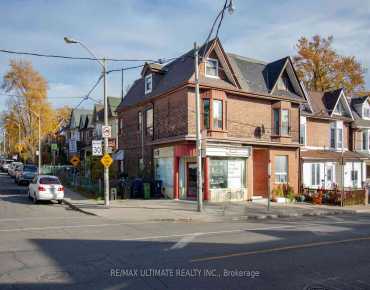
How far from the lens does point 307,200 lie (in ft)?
86.6

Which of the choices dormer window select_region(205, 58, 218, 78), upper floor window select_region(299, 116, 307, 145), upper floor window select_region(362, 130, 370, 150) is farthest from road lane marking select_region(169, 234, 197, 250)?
upper floor window select_region(362, 130, 370, 150)

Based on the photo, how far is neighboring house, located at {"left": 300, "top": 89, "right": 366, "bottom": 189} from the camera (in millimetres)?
29541

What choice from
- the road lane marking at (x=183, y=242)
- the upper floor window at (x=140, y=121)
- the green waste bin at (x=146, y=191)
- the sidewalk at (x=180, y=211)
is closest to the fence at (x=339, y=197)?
the sidewalk at (x=180, y=211)

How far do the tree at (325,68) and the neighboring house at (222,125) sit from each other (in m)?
24.1

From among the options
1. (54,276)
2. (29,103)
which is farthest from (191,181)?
(29,103)

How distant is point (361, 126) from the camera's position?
34812mm

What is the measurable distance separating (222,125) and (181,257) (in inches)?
620

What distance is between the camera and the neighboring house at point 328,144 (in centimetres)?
2954

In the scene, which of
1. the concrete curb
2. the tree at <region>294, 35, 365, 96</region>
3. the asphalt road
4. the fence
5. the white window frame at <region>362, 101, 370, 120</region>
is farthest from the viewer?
the tree at <region>294, 35, 365, 96</region>

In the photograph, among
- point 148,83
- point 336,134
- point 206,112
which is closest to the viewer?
point 206,112

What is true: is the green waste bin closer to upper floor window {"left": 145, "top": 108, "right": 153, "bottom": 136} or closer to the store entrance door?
the store entrance door

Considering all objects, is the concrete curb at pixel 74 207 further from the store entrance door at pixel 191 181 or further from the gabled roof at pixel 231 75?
the gabled roof at pixel 231 75

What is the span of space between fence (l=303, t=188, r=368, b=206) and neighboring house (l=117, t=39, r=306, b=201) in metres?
2.37

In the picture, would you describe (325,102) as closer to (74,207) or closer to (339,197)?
(339,197)
